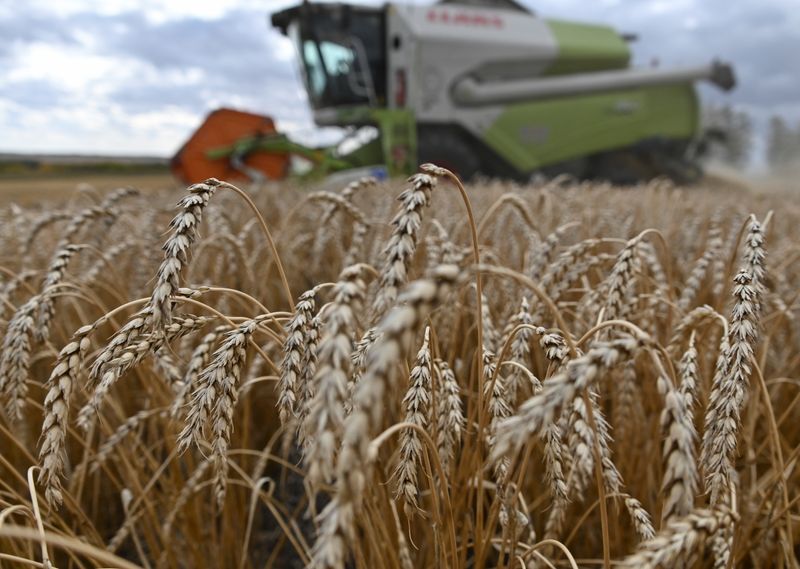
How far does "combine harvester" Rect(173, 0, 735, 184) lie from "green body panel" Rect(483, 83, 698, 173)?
0.02 meters

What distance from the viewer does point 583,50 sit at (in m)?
9.98

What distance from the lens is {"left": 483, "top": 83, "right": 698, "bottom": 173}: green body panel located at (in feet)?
29.5

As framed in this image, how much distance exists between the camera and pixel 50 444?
559mm

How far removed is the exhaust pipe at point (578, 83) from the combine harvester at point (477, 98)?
22 mm

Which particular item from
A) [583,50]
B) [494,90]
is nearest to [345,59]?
[494,90]

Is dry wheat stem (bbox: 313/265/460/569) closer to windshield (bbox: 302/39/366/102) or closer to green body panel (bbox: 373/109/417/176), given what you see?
green body panel (bbox: 373/109/417/176)

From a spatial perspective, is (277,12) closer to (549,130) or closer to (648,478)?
(549,130)

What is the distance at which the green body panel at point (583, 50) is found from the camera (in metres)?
9.83

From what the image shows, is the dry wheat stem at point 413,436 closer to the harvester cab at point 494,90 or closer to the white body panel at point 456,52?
the harvester cab at point 494,90

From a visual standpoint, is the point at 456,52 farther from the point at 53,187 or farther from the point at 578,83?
the point at 53,187

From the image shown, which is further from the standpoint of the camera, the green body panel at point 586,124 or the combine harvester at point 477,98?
the green body panel at point 586,124

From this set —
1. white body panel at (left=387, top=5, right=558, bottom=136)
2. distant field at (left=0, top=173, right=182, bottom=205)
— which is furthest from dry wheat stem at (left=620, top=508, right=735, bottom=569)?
white body panel at (left=387, top=5, right=558, bottom=136)

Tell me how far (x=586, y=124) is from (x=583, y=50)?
5.35 ft

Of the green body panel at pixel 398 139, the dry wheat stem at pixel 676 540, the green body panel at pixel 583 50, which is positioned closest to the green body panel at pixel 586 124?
the green body panel at pixel 583 50
